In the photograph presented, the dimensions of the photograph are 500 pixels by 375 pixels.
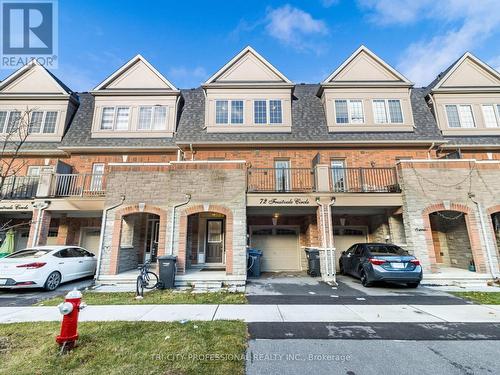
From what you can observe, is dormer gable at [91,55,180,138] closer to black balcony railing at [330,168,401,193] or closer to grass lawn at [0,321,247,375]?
black balcony railing at [330,168,401,193]

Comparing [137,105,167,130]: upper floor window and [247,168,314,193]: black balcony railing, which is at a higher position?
[137,105,167,130]: upper floor window

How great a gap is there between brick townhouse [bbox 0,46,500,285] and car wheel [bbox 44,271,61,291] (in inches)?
53.7

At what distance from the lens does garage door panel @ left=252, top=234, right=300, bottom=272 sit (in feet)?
43.0

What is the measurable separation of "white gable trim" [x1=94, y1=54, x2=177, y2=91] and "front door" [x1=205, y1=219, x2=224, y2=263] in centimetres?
839

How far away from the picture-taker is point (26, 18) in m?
10.6

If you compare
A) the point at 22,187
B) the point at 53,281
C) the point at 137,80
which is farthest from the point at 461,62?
the point at 22,187

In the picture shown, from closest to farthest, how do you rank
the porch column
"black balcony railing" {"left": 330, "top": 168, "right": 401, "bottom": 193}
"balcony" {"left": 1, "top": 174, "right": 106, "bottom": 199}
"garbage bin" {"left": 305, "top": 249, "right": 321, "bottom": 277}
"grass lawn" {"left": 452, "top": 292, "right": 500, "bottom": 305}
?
"grass lawn" {"left": 452, "top": 292, "right": 500, "bottom": 305}
the porch column
"garbage bin" {"left": 305, "top": 249, "right": 321, "bottom": 277}
"balcony" {"left": 1, "top": 174, "right": 106, "bottom": 199}
"black balcony railing" {"left": 330, "top": 168, "right": 401, "bottom": 193}

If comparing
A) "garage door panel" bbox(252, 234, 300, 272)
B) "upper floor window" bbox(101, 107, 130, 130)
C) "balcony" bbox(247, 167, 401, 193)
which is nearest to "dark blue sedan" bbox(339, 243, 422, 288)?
"balcony" bbox(247, 167, 401, 193)

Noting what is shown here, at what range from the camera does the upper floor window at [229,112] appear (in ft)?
46.1

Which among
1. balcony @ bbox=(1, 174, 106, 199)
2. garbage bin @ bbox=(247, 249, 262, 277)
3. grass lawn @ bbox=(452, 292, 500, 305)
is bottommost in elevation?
grass lawn @ bbox=(452, 292, 500, 305)

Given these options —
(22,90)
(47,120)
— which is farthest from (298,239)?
(22,90)

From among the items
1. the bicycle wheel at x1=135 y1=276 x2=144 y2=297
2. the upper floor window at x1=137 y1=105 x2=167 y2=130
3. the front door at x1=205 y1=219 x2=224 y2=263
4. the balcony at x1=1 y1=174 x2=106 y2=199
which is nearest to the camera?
the bicycle wheel at x1=135 y1=276 x2=144 y2=297

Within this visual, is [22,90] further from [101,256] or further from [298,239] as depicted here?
[298,239]

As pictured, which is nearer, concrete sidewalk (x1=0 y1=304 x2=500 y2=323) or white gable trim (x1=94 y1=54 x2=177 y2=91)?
concrete sidewalk (x1=0 y1=304 x2=500 y2=323)
